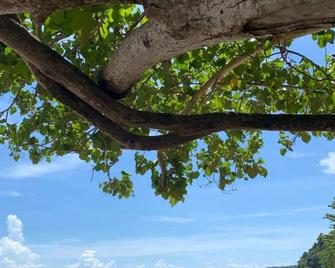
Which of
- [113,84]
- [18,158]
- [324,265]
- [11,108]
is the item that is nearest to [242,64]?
[113,84]

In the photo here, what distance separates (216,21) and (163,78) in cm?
325

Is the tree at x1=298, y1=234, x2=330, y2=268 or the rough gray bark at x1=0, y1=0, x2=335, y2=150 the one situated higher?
the tree at x1=298, y1=234, x2=330, y2=268

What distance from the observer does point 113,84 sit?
4.02 meters

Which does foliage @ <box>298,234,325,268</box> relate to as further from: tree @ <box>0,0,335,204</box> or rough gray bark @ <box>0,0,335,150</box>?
rough gray bark @ <box>0,0,335,150</box>

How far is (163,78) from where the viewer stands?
5891 mm

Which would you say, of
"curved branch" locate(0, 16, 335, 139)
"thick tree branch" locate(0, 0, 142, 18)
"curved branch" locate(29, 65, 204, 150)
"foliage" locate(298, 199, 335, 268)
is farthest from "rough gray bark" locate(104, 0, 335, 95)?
"foliage" locate(298, 199, 335, 268)

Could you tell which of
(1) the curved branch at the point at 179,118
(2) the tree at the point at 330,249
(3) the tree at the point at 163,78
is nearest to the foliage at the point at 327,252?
(2) the tree at the point at 330,249

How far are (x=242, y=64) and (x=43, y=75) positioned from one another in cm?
232

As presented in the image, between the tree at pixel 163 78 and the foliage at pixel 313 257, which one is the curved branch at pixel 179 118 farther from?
the foliage at pixel 313 257

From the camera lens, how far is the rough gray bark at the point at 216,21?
7.91 ft

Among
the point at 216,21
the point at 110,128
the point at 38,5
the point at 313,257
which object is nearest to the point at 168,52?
the point at 216,21

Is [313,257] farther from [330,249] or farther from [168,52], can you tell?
[168,52]

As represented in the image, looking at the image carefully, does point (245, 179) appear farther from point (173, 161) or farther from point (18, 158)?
point (18, 158)

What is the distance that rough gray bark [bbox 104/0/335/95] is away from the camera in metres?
2.41
